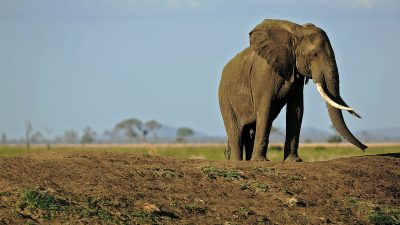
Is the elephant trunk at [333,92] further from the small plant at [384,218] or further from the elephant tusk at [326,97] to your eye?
the small plant at [384,218]

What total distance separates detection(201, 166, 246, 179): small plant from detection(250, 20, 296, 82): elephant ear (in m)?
4.11

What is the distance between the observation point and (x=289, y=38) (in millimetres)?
22203

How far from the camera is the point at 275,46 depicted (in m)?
22.3

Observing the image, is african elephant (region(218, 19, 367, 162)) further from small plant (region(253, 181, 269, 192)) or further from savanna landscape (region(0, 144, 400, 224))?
small plant (region(253, 181, 269, 192))

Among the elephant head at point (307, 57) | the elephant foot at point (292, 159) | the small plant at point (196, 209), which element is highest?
the elephant head at point (307, 57)

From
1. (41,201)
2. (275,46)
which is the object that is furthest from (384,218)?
(275,46)

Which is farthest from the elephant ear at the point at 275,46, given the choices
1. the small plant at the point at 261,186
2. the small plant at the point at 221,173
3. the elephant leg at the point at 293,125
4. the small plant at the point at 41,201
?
the small plant at the point at 41,201

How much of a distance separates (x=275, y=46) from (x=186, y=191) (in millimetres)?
6440

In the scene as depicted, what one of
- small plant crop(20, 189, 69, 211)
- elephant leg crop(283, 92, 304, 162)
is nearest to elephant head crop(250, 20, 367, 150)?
elephant leg crop(283, 92, 304, 162)

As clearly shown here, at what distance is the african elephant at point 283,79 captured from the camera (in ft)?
69.5

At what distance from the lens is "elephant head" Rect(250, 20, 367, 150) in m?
21.1

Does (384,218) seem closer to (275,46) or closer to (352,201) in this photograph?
(352,201)

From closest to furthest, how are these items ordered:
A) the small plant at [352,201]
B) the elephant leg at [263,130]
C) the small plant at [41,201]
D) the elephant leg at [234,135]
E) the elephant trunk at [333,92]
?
the small plant at [41,201] < the small plant at [352,201] < the elephant trunk at [333,92] < the elephant leg at [263,130] < the elephant leg at [234,135]

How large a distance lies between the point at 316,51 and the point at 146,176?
18.7ft
